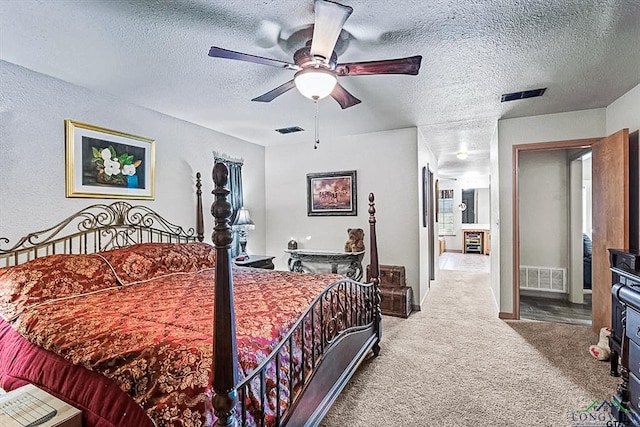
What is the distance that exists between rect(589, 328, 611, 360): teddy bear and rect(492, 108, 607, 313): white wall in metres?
1.07

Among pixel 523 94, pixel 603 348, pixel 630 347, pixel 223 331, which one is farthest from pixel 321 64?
pixel 603 348

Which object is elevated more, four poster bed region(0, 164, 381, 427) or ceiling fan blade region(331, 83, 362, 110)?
ceiling fan blade region(331, 83, 362, 110)

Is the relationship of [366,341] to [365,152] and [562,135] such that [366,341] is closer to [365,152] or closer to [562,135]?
[365,152]

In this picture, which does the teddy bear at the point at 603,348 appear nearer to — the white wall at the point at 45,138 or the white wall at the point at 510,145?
the white wall at the point at 510,145

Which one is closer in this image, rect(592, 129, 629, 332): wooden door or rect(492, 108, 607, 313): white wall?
rect(592, 129, 629, 332): wooden door

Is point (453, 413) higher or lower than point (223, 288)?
lower

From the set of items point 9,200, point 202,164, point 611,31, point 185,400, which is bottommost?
point 185,400

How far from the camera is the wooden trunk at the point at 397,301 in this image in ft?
13.6

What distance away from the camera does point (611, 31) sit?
6.82 feet

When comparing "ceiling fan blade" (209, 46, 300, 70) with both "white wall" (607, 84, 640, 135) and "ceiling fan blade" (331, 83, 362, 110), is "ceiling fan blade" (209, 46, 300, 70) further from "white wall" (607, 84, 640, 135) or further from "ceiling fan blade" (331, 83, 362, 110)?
"white wall" (607, 84, 640, 135)

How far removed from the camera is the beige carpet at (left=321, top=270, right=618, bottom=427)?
2121 mm

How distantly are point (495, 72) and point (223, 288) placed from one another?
277 centimetres

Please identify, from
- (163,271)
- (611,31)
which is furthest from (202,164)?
(611,31)

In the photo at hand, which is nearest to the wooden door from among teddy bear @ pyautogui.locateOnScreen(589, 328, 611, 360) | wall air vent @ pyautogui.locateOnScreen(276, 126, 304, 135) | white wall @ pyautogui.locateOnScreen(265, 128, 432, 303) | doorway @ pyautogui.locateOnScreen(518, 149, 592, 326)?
teddy bear @ pyautogui.locateOnScreen(589, 328, 611, 360)
